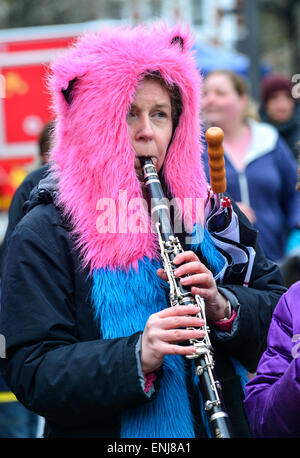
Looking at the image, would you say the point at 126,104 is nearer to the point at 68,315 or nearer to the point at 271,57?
the point at 68,315

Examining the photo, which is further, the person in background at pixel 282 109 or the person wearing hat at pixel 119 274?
the person in background at pixel 282 109

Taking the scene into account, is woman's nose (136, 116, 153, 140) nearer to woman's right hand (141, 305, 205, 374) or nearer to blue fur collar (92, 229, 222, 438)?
blue fur collar (92, 229, 222, 438)

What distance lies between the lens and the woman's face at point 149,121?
2.12 m

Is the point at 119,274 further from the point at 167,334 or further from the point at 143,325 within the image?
the point at 167,334

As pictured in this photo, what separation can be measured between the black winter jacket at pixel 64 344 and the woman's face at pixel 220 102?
2409 millimetres

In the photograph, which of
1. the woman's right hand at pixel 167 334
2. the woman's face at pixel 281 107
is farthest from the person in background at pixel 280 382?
the woman's face at pixel 281 107

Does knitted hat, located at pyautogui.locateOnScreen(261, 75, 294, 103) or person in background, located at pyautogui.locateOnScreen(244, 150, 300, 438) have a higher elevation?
knitted hat, located at pyautogui.locateOnScreen(261, 75, 294, 103)

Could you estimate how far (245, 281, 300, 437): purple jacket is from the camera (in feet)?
5.70

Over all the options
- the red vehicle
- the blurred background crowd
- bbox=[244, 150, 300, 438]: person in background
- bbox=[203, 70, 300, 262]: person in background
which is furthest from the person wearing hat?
the red vehicle

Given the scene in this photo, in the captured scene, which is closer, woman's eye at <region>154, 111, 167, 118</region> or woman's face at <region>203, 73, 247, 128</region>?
woman's eye at <region>154, 111, 167, 118</region>

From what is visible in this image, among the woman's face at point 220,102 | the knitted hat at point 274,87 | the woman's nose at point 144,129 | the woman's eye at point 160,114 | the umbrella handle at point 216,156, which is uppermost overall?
the knitted hat at point 274,87

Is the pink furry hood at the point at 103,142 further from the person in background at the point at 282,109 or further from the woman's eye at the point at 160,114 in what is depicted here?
the person in background at the point at 282,109

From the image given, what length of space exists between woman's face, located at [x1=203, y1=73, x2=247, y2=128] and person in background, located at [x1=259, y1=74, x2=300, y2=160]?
1892mm

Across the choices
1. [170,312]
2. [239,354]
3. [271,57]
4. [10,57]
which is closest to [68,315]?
[170,312]
